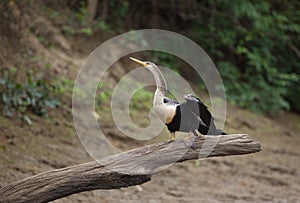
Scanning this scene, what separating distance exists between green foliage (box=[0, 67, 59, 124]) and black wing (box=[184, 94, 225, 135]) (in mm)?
4372

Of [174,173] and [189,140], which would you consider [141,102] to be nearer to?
[174,173]

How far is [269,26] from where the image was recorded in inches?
506

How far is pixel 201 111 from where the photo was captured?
368cm

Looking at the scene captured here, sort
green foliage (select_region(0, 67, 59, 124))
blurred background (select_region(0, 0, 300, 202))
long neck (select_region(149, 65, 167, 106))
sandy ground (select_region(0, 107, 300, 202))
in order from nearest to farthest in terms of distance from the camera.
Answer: long neck (select_region(149, 65, 167, 106)) → sandy ground (select_region(0, 107, 300, 202)) → blurred background (select_region(0, 0, 300, 202)) → green foliage (select_region(0, 67, 59, 124))

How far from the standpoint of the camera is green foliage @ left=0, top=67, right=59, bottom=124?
7562 millimetres

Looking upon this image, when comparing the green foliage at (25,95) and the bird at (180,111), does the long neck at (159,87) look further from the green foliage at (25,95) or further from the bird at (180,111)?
the green foliage at (25,95)

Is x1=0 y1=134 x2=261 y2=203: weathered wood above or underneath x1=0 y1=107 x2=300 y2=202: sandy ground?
above

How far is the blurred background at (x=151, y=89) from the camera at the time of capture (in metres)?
7.14

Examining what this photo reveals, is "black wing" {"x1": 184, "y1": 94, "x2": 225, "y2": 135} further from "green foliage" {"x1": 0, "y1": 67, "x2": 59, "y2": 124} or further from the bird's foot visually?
"green foliage" {"x1": 0, "y1": 67, "x2": 59, "y2": 124}

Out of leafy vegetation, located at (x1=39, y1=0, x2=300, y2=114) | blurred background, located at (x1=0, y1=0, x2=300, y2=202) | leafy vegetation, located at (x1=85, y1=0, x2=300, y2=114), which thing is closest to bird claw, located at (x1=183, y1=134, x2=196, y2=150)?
blurred background, located at (x1=0, y1=0, x2=300, y2=202)

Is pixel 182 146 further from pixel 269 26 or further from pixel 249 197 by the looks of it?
pixel 269 26

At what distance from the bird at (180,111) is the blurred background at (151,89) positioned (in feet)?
8.49

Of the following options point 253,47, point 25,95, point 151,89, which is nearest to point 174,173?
point 25,95

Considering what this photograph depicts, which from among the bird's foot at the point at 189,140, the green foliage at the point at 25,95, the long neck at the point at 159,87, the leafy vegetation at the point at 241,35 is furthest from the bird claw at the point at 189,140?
the leafy vegetation at the point at 241,35
